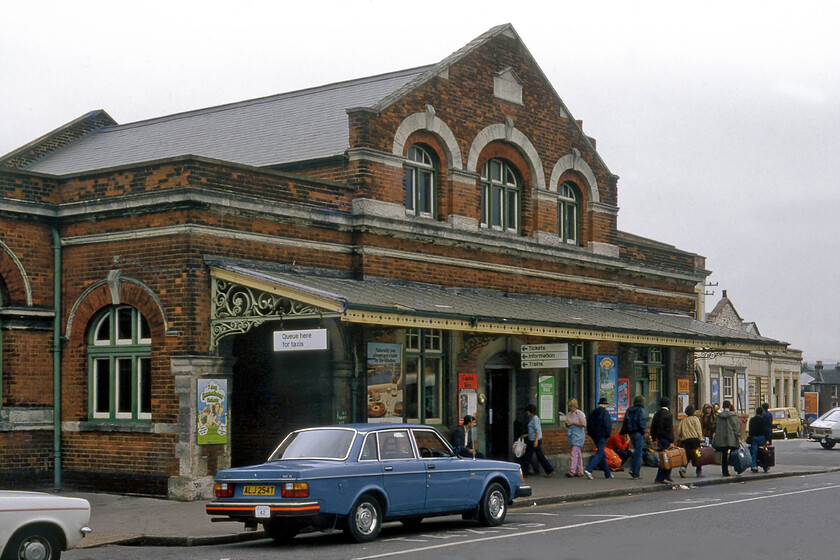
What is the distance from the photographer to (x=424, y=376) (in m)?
23.0

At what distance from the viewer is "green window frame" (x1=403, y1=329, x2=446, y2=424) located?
22.7m

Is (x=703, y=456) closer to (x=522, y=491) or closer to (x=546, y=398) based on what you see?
(x=546, y=398)

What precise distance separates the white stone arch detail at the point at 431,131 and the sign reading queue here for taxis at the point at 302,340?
19.0 feet

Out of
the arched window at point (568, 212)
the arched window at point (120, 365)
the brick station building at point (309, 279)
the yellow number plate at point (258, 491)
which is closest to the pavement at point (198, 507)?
the brick station building at point (309, 279)

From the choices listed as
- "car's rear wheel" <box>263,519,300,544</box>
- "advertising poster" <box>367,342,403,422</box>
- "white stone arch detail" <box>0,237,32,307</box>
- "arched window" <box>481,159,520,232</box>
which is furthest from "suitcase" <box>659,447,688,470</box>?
"white stone arch detail" <box>0,237,32,307</box>

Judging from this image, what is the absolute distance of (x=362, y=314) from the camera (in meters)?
17.7

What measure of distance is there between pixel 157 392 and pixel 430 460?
20.1 feet

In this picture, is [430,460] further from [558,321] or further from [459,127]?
[459,127]

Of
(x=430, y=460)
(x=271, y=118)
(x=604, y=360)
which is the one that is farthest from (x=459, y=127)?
(x=430, y=460)

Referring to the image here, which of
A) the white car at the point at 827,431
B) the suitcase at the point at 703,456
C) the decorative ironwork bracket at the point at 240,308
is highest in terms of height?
the decorative ironwork bracket at the point at 240,308

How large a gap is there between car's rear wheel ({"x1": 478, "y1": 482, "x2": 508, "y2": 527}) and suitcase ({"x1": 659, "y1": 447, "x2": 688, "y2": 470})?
6.92 metres

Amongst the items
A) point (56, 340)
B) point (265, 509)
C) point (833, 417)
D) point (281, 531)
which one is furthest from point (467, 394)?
point (833, 417)

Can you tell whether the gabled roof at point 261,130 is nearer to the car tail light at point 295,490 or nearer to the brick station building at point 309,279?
the brick station building at point 309,279

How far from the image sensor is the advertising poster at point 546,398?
25781 mm
